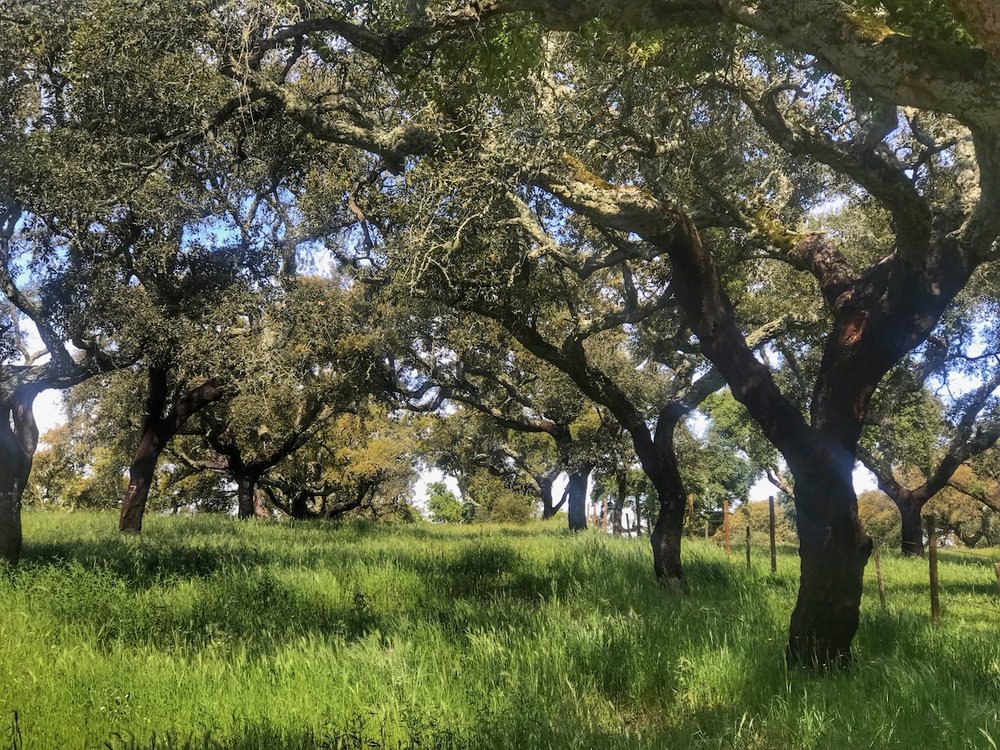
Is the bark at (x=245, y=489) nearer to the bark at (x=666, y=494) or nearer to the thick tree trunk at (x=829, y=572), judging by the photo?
the bark at (x=666, y=494)

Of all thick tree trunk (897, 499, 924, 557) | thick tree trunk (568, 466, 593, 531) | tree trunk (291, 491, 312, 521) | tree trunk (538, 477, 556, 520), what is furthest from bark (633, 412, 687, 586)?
tree trunk (538, 477, 556, 520)

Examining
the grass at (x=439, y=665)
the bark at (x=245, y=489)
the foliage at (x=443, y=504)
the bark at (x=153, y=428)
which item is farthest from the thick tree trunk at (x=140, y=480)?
the foliage at (x=443, y=504)

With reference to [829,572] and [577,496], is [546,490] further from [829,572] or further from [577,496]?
[829,572]

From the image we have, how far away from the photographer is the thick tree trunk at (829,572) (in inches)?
226

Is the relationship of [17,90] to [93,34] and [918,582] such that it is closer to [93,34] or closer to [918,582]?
[93,34]

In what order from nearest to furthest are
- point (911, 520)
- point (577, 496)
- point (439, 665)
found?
point (439, 665)
point (911, 520)
point (577, 496)

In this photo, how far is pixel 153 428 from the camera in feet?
55.9

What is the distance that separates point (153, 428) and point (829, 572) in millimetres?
16113

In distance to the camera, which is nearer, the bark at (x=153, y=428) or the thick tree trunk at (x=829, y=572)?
the thick tree trunk at (x=829, y=572)

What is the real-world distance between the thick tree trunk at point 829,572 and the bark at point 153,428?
47.2 feet

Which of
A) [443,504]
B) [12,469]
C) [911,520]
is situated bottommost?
[443,504]

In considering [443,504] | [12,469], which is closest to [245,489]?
[12,469]

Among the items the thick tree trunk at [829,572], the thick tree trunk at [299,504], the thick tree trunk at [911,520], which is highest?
the thick tree trunk at [829,572]

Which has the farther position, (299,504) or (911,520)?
(299,504)
